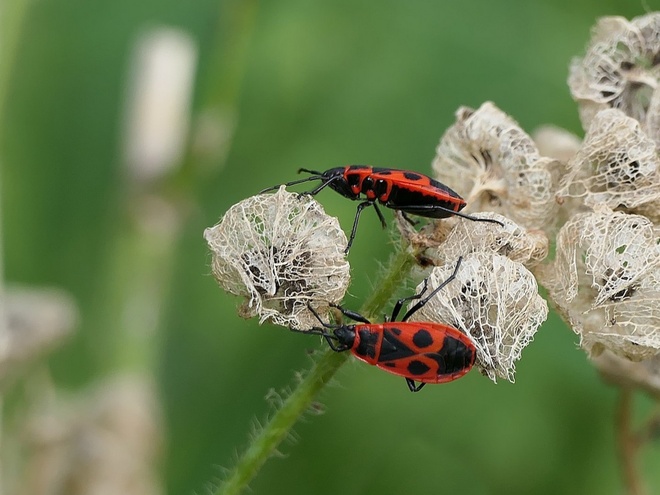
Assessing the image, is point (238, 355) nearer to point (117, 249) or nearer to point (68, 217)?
point (117, 249)

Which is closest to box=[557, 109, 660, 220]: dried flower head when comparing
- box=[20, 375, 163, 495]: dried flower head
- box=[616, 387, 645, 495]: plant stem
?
box=[616, 387, 645, 495]: plant stem

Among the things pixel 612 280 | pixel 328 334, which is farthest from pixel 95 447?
pixel 612 280

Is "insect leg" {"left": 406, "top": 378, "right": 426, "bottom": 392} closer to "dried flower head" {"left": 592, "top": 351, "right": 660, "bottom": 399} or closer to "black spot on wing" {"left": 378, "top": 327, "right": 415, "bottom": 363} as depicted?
"black spot on wing" {"left": 378, "top": 327, "right": 415, "bottom": 363}

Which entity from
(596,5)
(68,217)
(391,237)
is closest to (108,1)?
(68,217)

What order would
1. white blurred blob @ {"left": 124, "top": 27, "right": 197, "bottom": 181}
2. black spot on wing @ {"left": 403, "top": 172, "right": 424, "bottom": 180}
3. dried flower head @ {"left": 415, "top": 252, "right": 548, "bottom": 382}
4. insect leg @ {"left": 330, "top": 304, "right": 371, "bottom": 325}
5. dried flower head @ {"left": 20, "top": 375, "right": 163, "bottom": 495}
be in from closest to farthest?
dried flower head @ {"left": 415, "top": 252, "right": 548, "bottom": 382}
insect leg @ {"left": 330, "top": 304, "right": 371, "bottom": 325}
black spot on wing @ {"left": 403, "top": 172, "right": 424, "bottom": 180}
dried flower head @ {"left": 20, "top": 375, "right": 163, "bottom": 495}
white blurred blob @ {"left": 124, "top": 27, "right": 197, "bottom": 181}

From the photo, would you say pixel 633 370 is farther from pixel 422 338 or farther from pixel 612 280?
pixel 422 338
